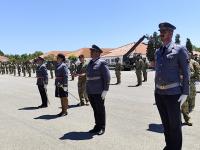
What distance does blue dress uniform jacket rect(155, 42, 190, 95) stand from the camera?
6340 mm

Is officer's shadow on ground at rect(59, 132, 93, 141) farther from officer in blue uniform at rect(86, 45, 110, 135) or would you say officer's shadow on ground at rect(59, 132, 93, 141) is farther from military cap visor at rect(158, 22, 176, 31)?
military cap visor at rect(158, 22, 176, 31)

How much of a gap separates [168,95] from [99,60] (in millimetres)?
2925

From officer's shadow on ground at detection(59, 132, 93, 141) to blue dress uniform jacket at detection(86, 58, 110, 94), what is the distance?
2.95ft

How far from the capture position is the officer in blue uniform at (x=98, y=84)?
8961 mm

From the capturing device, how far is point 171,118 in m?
6.43

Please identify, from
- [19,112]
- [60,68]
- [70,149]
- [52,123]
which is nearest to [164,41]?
[70,149]

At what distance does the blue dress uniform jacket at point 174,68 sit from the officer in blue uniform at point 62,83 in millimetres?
5671

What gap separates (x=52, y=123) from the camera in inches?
414

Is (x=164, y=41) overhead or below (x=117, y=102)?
overhead

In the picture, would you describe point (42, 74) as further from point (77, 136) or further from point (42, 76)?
point (77, 136)

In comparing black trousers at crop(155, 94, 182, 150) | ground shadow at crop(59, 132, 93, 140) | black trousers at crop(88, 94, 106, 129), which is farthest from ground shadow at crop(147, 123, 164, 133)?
black trousers at crop(155, 94, 182, 150)

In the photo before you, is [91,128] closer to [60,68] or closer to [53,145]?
[53,145]

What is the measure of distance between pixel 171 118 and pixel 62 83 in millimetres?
5902

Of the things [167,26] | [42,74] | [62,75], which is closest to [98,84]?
[167,26]
